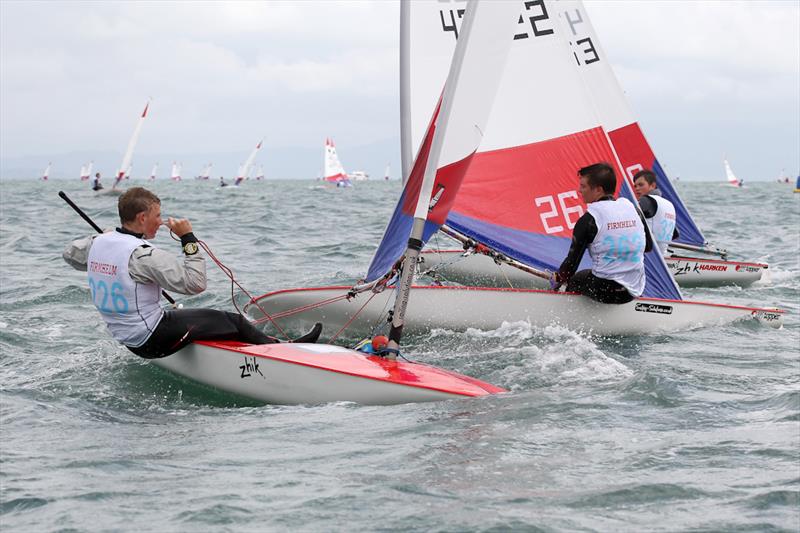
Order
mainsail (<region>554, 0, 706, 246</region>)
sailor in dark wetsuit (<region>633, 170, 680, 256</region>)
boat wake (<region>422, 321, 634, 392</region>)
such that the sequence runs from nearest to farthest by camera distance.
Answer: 1. boat wake (<region>422, 321, 634, 392</region>)
2. mainsail (<region>554, 0, 706, 246</region>)
3. sailor in dark wetsuit (<region>633, 170, 680, 256</region>)

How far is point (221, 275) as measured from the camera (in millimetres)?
11391

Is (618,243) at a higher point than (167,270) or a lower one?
higher

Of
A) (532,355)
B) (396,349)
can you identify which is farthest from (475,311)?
(396,349)

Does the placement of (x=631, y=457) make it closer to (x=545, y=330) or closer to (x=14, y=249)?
(x=545, y=330)

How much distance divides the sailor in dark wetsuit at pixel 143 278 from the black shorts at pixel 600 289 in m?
3.02

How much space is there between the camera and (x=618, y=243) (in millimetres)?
7094

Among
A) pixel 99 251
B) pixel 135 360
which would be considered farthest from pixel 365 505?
pixel 135 360

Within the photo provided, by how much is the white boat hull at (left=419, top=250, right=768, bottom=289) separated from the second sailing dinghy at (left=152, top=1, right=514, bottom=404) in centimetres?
318

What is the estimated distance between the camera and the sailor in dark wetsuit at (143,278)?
16.9 ft

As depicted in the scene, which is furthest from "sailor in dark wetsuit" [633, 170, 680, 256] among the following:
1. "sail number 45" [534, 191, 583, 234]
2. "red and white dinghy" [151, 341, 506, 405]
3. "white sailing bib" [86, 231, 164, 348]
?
"white sailing bib" [86, 231, 164, 348]

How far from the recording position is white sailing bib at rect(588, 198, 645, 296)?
704 centimetres

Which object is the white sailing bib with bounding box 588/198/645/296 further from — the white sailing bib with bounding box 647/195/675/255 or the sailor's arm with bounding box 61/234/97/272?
the sailor's arm with bounding box 61/234/97/272

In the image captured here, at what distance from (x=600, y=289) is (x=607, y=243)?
A: 0.40 m

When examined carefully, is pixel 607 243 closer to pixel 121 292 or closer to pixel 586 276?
pixel 586 276
